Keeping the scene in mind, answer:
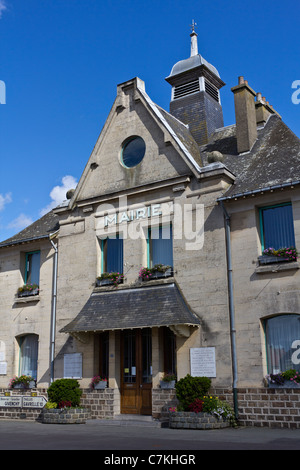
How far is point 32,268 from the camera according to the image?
21.7 m

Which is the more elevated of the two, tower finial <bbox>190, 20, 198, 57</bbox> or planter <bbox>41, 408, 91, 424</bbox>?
tower finial <bbox>190, 20, 198, 57</bbox>

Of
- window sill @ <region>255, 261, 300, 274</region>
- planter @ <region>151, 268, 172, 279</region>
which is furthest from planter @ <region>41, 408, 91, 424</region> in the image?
window sill @ <region>255, 261, 300, 274</region>

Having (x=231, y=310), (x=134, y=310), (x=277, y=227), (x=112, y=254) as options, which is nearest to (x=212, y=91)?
(x=112, y=254)

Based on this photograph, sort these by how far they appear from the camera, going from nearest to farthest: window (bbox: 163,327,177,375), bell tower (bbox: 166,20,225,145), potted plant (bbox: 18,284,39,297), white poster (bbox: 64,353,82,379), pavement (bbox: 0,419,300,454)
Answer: pavement (bbox: 0,419,300,454), window (bbox: 163,327,177,375), white poster (bbox: 64,353,82,379), potted plant (bbox: 18,284,39,297), bell tower (bbox: 166,20,225,145)

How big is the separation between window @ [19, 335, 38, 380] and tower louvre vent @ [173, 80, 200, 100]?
1237cm

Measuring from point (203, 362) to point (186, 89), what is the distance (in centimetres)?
1317

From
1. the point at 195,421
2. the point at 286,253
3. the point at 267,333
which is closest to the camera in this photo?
the point at 195,421

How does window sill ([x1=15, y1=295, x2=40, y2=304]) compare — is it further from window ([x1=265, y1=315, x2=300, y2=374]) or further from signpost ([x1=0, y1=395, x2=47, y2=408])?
window ([x1=265, y1=315, x2=300, y2=374])

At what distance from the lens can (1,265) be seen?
73.8 feet

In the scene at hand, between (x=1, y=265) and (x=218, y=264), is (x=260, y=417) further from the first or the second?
(x=1, y=265)

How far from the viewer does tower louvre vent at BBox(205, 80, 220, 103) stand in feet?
77.9

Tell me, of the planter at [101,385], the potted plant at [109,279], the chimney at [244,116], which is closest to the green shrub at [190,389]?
the planter at [101,385]

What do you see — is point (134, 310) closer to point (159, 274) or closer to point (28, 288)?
point (159, 274)

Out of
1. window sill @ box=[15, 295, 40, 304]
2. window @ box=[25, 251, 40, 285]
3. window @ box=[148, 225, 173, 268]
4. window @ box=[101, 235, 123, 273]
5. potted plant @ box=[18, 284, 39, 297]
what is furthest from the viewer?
window @ box=[25, 251, 40, 285]
